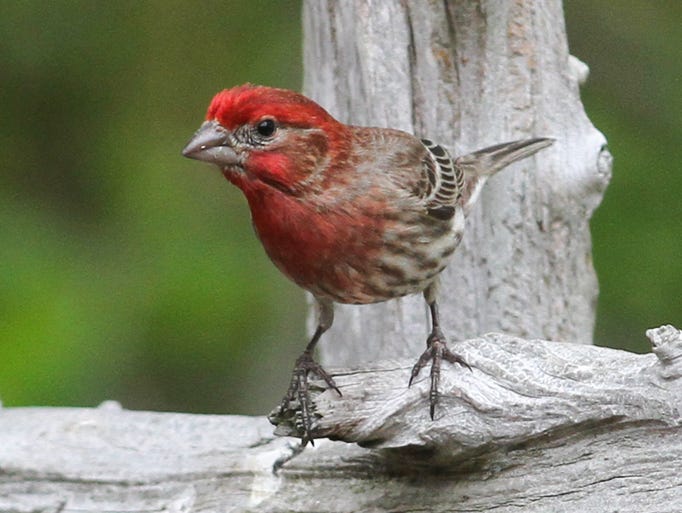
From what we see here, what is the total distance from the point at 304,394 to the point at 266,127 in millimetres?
683

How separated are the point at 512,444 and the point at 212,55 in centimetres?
281

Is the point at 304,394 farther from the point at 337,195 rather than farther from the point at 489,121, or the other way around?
the point at 489,121

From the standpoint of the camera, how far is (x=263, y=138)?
3465 mm

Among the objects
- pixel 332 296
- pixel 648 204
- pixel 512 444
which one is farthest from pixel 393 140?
pixel 648 204

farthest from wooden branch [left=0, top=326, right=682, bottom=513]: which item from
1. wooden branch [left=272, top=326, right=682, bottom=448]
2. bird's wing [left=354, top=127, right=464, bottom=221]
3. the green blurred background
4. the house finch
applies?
the green blurred background

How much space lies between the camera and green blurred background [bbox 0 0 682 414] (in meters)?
4.85

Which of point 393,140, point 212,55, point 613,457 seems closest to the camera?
point 613,457

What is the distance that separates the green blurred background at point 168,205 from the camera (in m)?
4.85

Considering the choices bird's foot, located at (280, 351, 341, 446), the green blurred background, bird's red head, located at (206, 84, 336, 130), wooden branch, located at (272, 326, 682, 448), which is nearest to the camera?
wooden branch, located at (272, 326, 682, 448)

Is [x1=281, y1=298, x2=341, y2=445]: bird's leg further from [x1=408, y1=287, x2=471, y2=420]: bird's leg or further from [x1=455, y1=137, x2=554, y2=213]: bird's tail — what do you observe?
[x1=455, y1=137, x2=554, y2=213]: bird's tail

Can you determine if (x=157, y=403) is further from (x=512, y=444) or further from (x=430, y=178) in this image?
(x=512, y=444)

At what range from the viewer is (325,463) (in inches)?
142

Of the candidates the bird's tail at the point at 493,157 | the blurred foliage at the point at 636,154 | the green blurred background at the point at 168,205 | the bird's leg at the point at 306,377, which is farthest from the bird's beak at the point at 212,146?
the blurred foliage at the point at 636,154

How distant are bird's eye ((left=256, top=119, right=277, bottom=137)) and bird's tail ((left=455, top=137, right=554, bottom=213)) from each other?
73 centimetres
